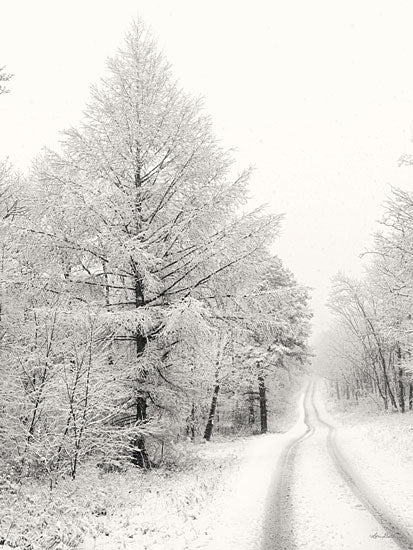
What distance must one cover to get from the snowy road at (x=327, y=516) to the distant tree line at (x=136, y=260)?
381 centimetres

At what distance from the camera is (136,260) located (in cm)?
1059

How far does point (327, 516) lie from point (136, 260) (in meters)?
7.14

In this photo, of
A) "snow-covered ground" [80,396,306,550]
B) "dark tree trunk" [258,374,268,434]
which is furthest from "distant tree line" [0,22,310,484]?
"dark tree trunk" [258,374,268,434]

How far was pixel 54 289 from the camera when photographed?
11.3 metres

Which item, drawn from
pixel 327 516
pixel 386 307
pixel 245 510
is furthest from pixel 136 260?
pixel 386 307

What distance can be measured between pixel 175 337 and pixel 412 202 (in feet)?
30.9

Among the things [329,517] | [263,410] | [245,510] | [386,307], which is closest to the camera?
[329,517]

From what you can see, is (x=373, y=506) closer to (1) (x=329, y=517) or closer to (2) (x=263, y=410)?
(1) (x=329, y=517)

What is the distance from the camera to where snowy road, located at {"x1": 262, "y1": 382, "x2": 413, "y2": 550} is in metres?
6.14

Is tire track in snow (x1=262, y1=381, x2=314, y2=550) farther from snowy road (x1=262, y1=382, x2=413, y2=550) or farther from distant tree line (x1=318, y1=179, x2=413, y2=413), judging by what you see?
distant tree line (x1=318, y1=179, x2=413, y2=413)

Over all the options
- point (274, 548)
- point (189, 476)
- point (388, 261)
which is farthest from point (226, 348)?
point (274, 548)

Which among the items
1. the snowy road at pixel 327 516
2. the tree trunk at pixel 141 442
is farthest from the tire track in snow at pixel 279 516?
the tree trunk at pixel 141 442

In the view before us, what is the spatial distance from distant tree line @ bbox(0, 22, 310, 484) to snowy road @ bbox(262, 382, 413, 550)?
12.5 feet

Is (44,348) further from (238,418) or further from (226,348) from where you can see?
(238,418)
